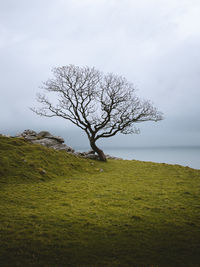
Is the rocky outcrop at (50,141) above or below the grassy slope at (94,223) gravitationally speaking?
above

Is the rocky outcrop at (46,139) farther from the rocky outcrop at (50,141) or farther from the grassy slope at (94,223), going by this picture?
the grassy slope at (94,223)

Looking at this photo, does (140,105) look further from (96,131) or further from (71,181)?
(71,181)

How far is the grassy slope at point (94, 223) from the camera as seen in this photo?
6.08 meters

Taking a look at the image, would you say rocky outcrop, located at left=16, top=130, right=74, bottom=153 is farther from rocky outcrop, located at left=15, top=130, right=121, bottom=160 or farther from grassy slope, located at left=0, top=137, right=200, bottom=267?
grassy slope, located at left=0, top=137, right=200, bottom=267

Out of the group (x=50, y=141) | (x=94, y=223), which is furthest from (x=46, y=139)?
(x=94, y=223)

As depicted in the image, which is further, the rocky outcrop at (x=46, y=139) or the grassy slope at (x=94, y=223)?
the rocky outcrop at (x=46, y=139)

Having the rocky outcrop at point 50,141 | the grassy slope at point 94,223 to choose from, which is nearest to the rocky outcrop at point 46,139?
the rocky outcrop at point 50,141

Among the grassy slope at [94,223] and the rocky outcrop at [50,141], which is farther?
the rocky outcrop at [50,141]

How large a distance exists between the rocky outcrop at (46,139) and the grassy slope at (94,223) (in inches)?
563

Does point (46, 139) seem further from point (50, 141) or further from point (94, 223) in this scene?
point (94, 223)

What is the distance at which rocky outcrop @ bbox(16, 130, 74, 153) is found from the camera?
32250 millimetres

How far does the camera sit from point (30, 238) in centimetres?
709

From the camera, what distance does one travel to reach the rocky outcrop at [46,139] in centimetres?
3225

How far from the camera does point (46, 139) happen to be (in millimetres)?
33594
